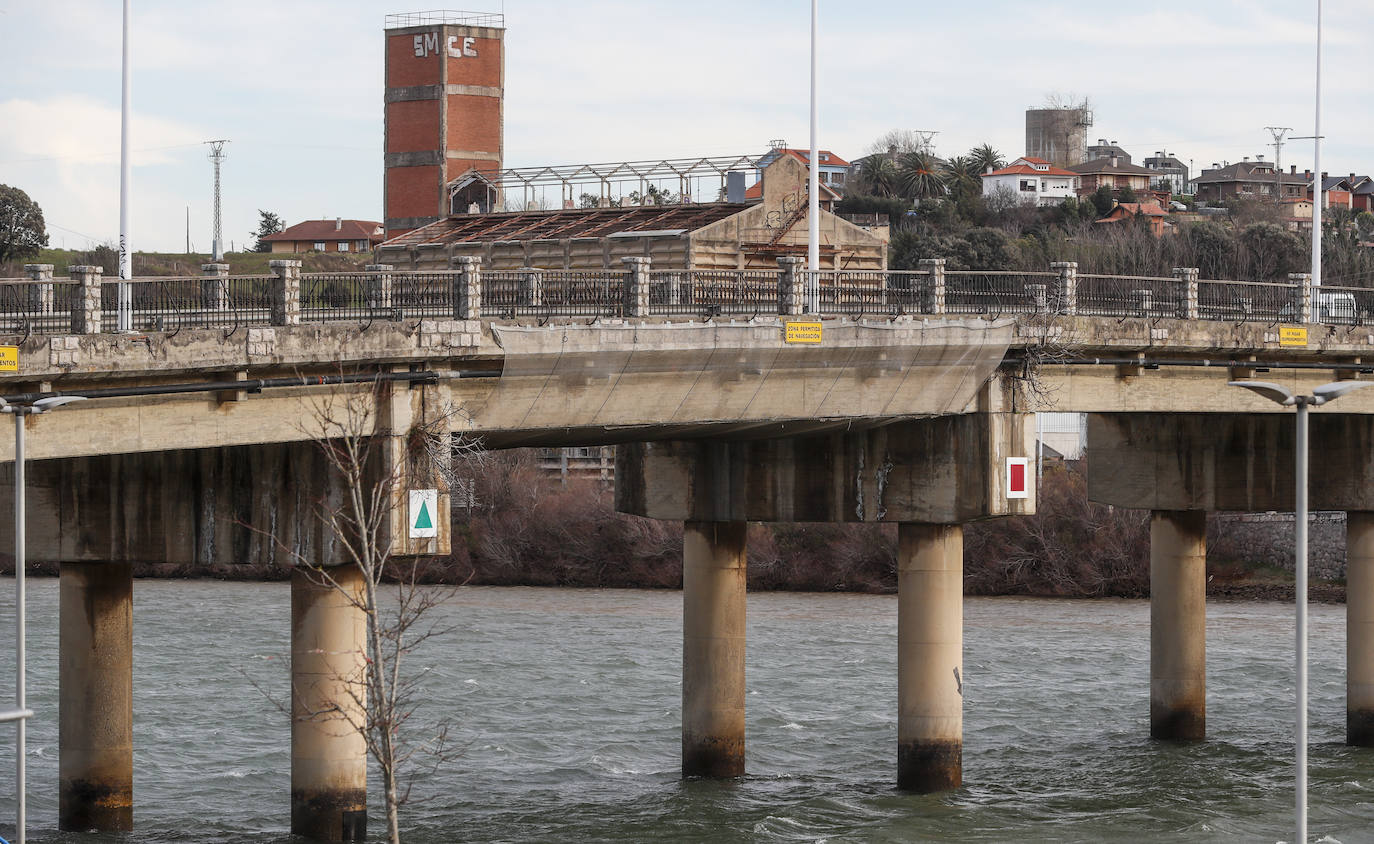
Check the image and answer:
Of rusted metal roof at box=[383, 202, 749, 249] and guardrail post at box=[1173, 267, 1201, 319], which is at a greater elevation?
rusted metal roof at box=[383, 202, 749, 249]

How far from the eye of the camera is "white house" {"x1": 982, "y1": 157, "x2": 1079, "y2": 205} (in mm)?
145125

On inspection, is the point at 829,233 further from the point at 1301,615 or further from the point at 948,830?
the point at 1301,615

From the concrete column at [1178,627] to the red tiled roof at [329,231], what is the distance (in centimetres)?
7994

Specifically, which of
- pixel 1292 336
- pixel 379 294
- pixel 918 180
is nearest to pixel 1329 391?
pixel 379 294

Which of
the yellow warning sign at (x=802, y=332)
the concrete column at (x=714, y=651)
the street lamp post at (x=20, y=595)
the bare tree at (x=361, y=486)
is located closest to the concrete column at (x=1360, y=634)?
the concrete column at (x=714, y=651)

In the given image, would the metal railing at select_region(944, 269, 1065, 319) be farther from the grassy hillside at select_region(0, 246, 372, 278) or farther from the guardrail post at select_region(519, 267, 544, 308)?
the grassy hillside at select_region(0, 246, 372, 278)

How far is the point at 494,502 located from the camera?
7869 cm

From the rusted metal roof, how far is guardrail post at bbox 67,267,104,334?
64.5 ft

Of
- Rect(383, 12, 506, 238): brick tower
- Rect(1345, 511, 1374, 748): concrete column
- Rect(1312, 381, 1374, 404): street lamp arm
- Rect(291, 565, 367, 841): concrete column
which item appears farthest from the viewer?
Rect(383, 12, 506, 238): brick tower

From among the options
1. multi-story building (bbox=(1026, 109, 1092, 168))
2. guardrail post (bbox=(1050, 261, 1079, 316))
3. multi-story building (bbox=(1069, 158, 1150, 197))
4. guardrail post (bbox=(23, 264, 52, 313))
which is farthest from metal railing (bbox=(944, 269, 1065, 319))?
multi-story building (bbox=(1026, 109, 1092, 168))

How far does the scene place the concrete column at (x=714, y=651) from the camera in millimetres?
35156

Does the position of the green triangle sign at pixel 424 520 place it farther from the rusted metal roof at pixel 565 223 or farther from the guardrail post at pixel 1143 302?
the rusted metal roof at pixel 565 223

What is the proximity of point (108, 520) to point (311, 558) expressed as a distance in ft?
14.7

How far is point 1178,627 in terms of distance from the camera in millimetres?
39562
